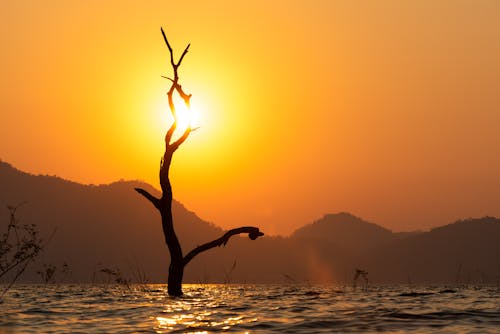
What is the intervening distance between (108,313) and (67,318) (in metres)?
1.69

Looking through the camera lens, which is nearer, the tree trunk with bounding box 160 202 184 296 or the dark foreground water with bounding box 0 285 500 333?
the dark foreground water with bounding box 0 285 500 333

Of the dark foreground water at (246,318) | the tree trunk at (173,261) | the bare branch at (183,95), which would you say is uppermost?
the bare branch at (183,95)

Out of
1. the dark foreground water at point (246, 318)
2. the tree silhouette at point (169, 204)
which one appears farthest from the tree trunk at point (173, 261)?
the dark foreground water at point (246, 318)

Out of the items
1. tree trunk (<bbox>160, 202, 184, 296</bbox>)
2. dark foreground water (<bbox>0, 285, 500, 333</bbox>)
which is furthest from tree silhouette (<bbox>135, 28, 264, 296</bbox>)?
dark foreground water (<bbox>0, 285, 500, 333</bbox>)

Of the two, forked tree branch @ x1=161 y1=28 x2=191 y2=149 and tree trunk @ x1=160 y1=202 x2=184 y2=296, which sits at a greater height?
forked tree branch @ x1=161 y1=28 x2=191 y2=149

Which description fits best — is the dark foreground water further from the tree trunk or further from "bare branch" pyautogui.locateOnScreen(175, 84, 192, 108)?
"bare branch" pyautogui.locateOnScreen(175, 84, 192, 108)

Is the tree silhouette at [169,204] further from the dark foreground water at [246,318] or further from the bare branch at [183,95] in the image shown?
the dark foreground water at [246,318]

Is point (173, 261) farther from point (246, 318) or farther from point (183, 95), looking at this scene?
point (246, 318)

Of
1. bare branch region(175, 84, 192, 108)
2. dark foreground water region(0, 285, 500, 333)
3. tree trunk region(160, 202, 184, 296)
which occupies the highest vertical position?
bare branch region(175, 84, 192, 108)

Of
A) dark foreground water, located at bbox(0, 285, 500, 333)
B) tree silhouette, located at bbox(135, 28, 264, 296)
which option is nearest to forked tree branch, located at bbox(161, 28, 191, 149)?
tree silhouette, located at bbox(135, 28, 264, 296)

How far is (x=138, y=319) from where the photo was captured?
19016 millimetres

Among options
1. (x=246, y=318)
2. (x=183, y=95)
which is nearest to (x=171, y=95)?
(x=183, y=95)

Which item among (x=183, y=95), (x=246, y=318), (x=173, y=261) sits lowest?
(x=246, y=318)

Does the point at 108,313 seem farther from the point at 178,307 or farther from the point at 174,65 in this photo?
the point at 174,65
